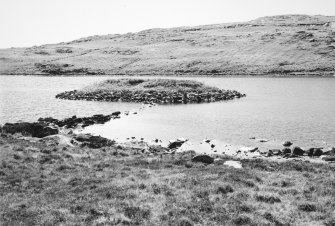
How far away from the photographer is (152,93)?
74.8 meters

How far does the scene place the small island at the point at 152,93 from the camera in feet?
232

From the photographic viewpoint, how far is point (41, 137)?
35906 millimetres

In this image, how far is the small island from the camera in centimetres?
7081

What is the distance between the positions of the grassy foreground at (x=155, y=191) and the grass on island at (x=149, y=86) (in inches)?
1994

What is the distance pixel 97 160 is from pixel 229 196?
11358 millimetres

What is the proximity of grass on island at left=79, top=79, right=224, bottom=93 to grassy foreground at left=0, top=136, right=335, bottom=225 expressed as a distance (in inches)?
1994

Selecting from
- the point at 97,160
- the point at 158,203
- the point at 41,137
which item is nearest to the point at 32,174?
the point at 97,160

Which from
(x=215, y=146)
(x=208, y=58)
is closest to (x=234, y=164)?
(x=215, y=146)

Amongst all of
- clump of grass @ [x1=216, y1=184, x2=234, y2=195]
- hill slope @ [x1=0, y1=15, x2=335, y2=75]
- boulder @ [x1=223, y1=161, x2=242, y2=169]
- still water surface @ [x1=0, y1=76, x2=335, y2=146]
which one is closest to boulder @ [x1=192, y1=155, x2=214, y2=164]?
boulder @ [x1=223, y1=161, x2=242, y2=169]

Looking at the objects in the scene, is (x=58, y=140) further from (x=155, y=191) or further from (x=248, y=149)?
(x=155, y=191)

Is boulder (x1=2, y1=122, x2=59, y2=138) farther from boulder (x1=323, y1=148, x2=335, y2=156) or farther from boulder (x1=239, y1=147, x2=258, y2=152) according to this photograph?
boulder (x1=323, y1=148, x2=335, y2=156)

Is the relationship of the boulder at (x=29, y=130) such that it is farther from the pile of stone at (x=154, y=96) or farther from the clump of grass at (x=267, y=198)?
the pile of stone at (x=154, y=96)

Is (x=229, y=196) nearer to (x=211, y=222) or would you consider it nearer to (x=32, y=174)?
(x=211, y=222)

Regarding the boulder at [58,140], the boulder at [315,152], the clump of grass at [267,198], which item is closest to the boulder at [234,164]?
the clump of grass at [267,198]
